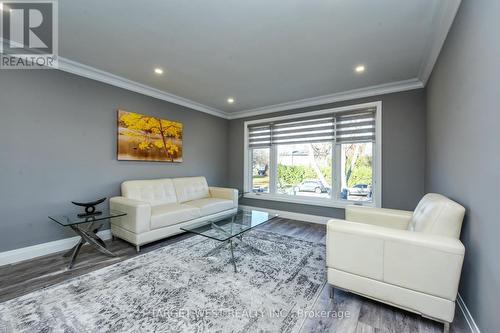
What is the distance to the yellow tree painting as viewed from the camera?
135 inches

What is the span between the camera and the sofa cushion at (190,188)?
13.1 feet

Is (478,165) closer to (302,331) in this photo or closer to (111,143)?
(302,331)

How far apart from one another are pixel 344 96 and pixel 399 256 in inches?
123

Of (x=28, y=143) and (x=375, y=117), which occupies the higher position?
(x=375, y=117)

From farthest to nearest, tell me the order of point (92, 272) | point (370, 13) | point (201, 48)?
point (201, 48), point (92, 272), point (370, 13)

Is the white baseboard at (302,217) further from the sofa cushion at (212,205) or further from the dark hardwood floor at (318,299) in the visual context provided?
the dark hardwood floor at (318,299)

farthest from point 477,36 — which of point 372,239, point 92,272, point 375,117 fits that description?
point 92,272

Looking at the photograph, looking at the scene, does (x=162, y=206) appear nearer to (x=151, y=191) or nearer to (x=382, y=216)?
(x=151, y=191)

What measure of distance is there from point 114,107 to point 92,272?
240cm

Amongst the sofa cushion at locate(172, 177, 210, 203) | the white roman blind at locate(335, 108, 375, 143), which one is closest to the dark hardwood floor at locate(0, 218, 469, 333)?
the sofa cushion at locate(172, 177, 210, 203)

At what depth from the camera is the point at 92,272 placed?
2.20 metres

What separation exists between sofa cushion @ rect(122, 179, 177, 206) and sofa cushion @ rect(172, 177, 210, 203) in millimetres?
105

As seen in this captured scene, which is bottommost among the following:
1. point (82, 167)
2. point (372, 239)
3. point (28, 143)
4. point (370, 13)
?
point (372, 239)

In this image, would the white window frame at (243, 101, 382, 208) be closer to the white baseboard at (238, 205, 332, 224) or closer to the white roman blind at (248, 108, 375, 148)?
the white roman blind at (248, 108, 375, 148)
